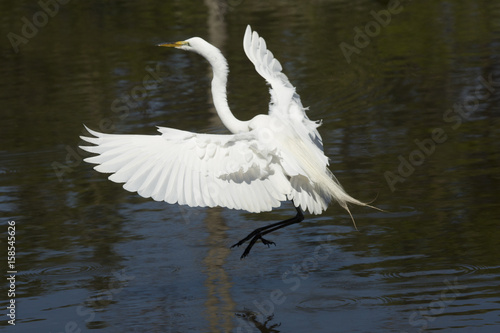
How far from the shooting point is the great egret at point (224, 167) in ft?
19.0

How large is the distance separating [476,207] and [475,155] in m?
1.41

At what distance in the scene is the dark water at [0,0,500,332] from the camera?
5.91 meters

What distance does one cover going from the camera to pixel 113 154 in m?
5.81

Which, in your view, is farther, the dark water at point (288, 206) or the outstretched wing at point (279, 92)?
the outstretched wing at point (279, 92)

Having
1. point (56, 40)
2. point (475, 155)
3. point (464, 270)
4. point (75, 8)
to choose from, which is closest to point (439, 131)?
point (475, 155)
